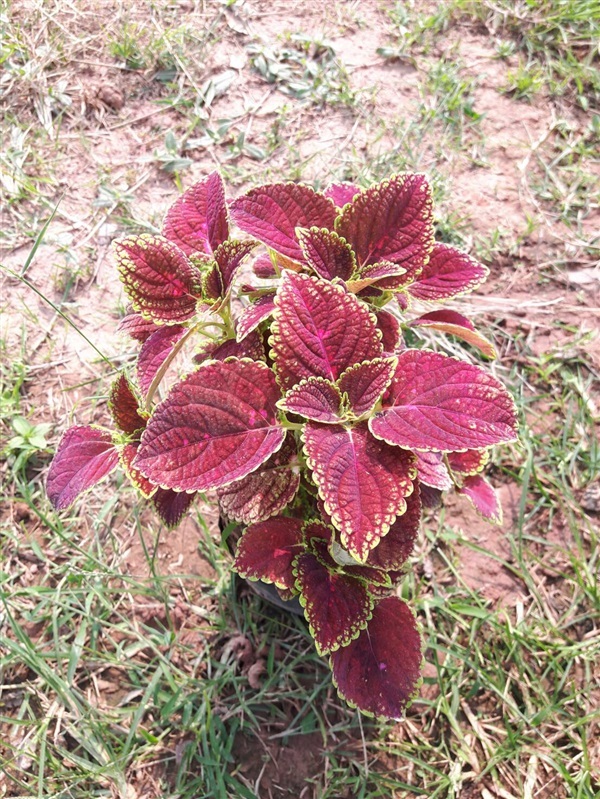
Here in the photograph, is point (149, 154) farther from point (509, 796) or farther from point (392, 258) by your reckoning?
point (509, 796)

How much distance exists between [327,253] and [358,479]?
44 cm

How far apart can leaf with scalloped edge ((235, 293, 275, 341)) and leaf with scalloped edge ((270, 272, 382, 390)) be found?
0.05 m

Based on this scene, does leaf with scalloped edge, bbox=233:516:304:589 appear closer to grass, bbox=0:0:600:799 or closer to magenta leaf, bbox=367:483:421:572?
magenta leaf, bbox=367:483:421:572

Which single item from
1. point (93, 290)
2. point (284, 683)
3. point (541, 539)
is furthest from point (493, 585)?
point (93, 290)

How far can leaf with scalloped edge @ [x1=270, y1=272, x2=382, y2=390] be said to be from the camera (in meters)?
1.15

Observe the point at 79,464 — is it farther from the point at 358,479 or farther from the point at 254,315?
the point at 358,479

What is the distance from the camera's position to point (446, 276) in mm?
1402

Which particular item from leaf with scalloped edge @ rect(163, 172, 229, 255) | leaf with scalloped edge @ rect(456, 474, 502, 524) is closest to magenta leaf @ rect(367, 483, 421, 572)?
leaf with scalloped edge @ rect(456, 474, 502, 524)

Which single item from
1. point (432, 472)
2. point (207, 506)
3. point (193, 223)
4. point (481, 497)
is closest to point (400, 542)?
point (432, 472)

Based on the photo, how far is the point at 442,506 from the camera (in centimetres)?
214

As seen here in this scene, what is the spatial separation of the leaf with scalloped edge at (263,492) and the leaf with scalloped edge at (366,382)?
211 mm

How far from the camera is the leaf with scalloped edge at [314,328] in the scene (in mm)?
1150

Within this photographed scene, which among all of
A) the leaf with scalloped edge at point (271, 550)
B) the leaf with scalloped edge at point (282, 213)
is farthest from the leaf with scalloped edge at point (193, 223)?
the leaf with scalloped edge at point (271, 550)

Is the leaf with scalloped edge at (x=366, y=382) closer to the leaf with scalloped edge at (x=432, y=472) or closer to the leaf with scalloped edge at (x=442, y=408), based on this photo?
the leaf with scalloped edge at (x=442, y=408)
